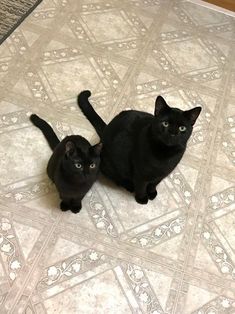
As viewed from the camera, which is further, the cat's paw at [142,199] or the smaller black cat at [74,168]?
the cat's paw at [142,199]

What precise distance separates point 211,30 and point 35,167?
124 centimetres

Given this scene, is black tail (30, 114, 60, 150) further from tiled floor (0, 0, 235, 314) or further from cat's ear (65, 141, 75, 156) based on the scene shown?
cat's ear (65, 141, 75, 156)

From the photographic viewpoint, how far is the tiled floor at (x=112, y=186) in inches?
47.9

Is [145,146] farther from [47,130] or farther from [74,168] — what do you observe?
[47,130]

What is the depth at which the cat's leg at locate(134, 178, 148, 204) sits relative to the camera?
1.31 metres

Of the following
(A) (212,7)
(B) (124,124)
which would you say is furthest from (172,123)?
(A) (212,7)

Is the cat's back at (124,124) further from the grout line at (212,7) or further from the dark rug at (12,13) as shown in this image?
the grout line at (212,7)

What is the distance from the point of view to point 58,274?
121 cm

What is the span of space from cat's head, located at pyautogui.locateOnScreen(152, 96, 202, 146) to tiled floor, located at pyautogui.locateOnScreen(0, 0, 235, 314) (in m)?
0.33

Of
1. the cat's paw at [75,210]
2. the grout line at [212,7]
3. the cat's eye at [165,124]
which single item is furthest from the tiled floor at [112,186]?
the cat's eye at [165,124]

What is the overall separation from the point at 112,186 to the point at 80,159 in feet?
1.09

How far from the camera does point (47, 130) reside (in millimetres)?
1500

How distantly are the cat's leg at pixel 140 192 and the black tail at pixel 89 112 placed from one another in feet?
0.89

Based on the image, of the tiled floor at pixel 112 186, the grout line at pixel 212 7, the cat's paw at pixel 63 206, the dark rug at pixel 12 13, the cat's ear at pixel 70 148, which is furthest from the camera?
the grout line at pixel 212 7
